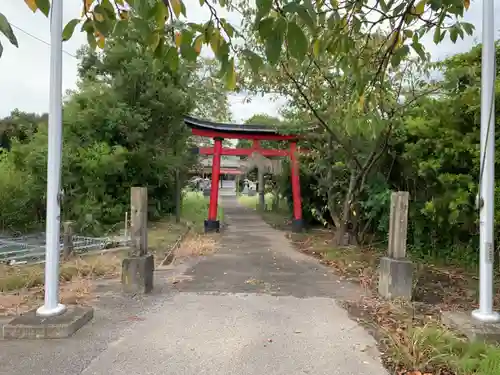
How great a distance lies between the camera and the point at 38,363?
3.04 meters

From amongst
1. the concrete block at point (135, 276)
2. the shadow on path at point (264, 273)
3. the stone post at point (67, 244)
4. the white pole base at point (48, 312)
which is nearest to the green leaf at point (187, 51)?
the white pole base at point (48, 312)

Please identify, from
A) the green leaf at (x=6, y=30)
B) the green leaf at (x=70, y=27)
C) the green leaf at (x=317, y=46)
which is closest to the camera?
the green leaf at (x=6, y=30)

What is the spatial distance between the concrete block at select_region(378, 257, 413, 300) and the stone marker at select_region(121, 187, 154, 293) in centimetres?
296

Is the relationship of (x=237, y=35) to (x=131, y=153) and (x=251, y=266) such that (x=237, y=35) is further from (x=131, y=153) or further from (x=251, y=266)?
(x=131, y=153)

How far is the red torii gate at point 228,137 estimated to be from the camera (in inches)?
500

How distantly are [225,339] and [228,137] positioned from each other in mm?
10089

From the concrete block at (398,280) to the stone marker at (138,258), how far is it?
9.72 feet

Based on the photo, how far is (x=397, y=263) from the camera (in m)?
5.11

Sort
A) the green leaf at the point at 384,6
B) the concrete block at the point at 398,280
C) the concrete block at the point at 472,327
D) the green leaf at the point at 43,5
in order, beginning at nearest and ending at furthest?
the green leaf at the point at 43,5 < the green leaf at the point at 384,6 < the concrete block at the point at 472,327 < the concrete block at the point at 398,280

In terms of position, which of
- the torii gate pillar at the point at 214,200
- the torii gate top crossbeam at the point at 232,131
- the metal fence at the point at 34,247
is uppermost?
the torii gate top crossbeam at the point at 232,131

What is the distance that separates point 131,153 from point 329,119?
598cm

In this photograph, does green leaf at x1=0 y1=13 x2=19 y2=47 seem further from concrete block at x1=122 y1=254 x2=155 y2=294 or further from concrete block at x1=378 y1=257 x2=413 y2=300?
concrete block at x1=378 y1=257 x2=413 y2=300

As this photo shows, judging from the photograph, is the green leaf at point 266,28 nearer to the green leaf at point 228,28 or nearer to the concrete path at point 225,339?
the green leaf at point 228,28

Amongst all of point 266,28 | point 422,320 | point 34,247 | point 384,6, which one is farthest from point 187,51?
point 34,247
